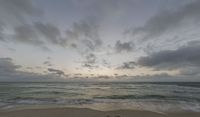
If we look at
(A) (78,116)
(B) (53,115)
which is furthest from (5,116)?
(A) (78,116)

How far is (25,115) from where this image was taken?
382 inches

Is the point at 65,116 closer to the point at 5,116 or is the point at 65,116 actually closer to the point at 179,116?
the point at 5,116

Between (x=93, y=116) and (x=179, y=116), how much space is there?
219 inches

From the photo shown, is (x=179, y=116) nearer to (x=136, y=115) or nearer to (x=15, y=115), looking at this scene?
(x=136, y=115)

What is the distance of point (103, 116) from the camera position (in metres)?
8.91

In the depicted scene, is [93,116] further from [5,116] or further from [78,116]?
[5,116]

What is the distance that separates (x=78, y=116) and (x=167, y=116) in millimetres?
5422

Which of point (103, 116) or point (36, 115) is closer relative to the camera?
point (103, 116)

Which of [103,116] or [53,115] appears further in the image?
[53,115]

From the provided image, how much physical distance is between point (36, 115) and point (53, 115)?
1032 mm

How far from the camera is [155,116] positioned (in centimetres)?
966

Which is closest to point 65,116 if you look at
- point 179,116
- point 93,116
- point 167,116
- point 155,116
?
point 93,116

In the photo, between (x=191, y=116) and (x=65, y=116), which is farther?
(x=191, y=116)

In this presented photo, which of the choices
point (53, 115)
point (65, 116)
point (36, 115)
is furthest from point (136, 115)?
point (36, 115)
